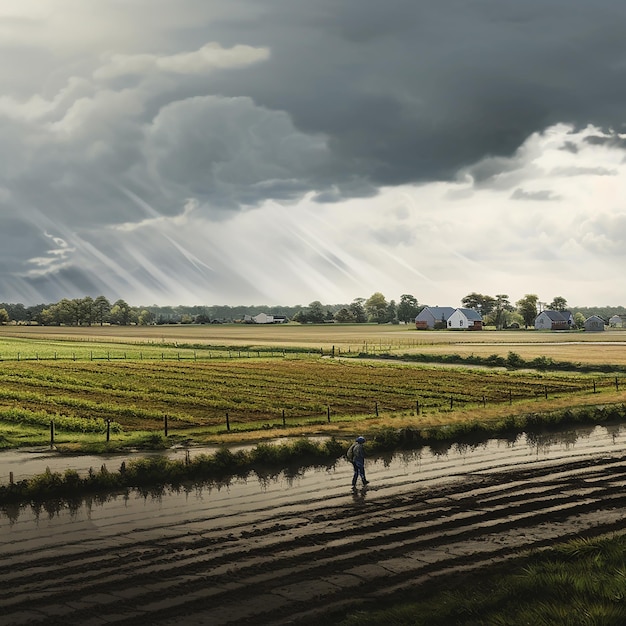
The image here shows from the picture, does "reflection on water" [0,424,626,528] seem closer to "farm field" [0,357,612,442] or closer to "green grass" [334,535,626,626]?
"green grass" [334,535,626,626]

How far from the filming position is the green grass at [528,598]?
38.7 feet

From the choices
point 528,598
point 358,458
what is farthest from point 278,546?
point 358,458

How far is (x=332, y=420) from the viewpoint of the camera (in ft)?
135

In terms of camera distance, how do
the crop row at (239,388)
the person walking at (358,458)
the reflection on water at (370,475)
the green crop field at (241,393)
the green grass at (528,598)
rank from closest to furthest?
the green grass at (528,598) → the reflection on water at (370,475) → the person walking at (358,458) → the green crop field at (241,393) → the crop row at (239,388)

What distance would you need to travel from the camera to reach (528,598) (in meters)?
12.9

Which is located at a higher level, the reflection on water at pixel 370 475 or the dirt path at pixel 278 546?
the dirt path at pixel 278 546

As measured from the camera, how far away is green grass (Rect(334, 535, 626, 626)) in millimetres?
11797

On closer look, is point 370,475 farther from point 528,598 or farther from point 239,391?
point 239,391

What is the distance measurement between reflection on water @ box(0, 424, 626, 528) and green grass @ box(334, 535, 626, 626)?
24.3 ft

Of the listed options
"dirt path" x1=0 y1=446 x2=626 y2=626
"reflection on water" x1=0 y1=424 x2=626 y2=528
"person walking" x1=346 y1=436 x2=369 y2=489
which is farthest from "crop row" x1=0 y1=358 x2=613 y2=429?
"dirt path" x1=0 y1=446 x2=626 y2=626

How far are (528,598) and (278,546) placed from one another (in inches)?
262

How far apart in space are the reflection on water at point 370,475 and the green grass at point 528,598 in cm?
740

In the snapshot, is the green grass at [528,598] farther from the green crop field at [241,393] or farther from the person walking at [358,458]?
the green crop field at [241,393]

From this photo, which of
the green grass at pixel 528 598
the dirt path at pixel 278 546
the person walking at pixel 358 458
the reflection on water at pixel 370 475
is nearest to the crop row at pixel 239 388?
the reflection on water at pixel 370 475
